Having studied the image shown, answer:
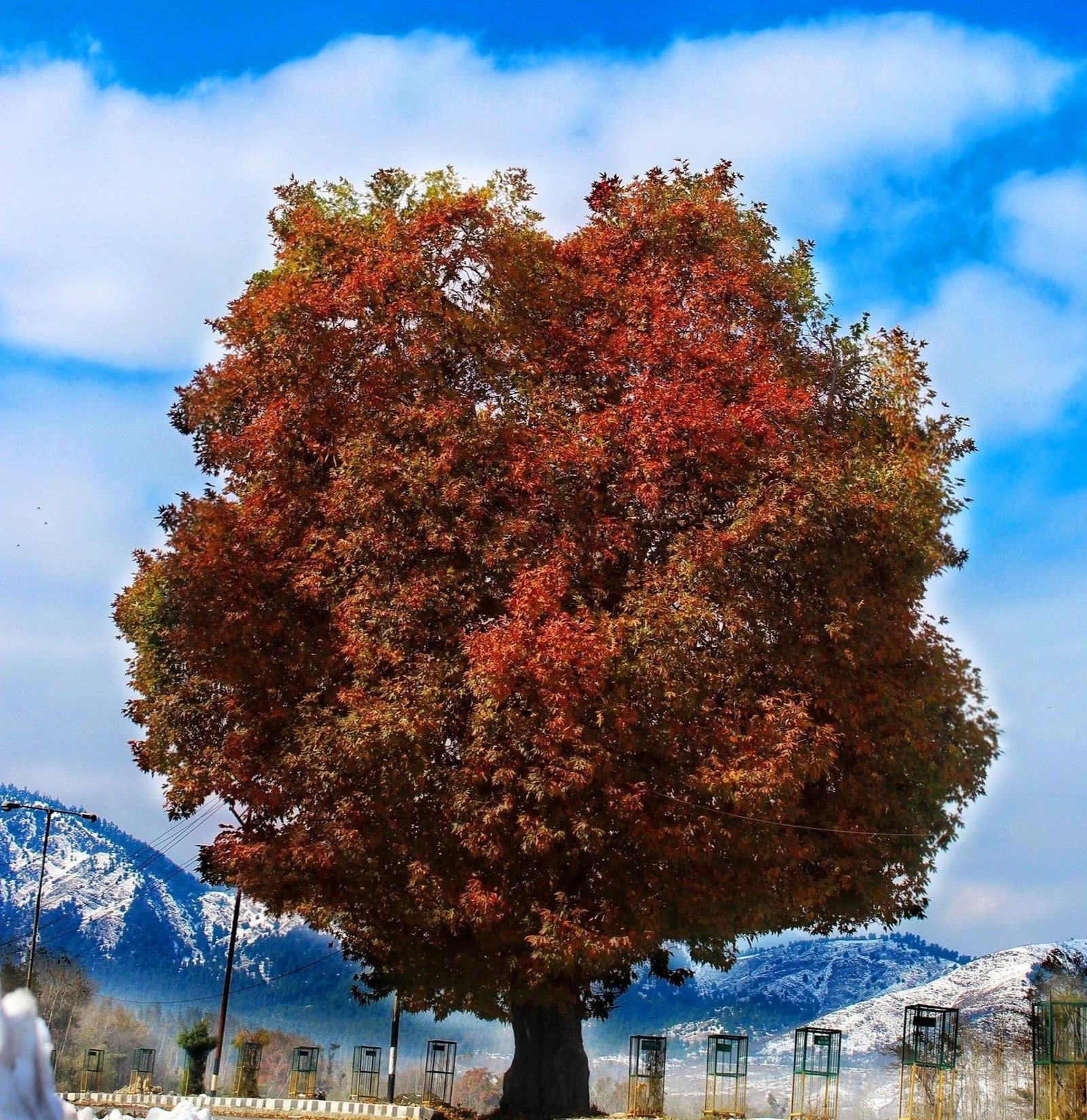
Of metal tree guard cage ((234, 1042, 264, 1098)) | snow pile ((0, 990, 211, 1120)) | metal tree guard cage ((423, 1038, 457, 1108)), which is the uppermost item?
snow pile ((0, 990, 211, 1120))

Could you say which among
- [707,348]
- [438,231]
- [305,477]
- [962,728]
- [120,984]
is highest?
[438,231]

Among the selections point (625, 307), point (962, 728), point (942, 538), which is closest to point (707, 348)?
point (625, 307)

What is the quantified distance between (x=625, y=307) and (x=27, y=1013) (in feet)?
64.5

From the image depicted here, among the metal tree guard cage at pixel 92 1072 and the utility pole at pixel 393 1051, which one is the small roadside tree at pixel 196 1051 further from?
the utility pole at pixel 393 1051

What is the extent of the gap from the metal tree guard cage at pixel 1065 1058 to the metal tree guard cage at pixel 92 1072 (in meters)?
36.6

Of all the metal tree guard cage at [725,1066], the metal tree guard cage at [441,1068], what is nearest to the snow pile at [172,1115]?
the metal tree guard cage at [725,1066]

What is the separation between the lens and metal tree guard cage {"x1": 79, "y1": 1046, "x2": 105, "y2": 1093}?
47.7 meters

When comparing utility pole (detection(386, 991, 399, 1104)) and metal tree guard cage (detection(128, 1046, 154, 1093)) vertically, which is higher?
utility pole (detection(386, 991, 399, 1104))

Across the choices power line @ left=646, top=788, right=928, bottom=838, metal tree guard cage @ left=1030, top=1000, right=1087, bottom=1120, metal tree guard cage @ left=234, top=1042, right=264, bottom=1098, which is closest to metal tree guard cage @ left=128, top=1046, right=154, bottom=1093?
metal tree guard cage @ left=234, top=1042, right=264, bottom=1098

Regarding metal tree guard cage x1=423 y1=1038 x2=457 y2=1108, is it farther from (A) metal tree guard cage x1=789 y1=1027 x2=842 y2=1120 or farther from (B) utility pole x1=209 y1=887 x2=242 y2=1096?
Result: (A) metal tree guard cage x1=789 y1=1027 x2=842 y2=1120

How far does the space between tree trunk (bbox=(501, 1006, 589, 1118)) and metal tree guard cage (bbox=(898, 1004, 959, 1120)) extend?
5025 mm

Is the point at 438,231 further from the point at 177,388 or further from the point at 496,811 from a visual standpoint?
the point at 496,811

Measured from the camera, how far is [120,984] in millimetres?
105000

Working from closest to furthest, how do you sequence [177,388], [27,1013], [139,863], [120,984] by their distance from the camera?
[27,1013] → [177,388] → [120,984] → [139,863]
